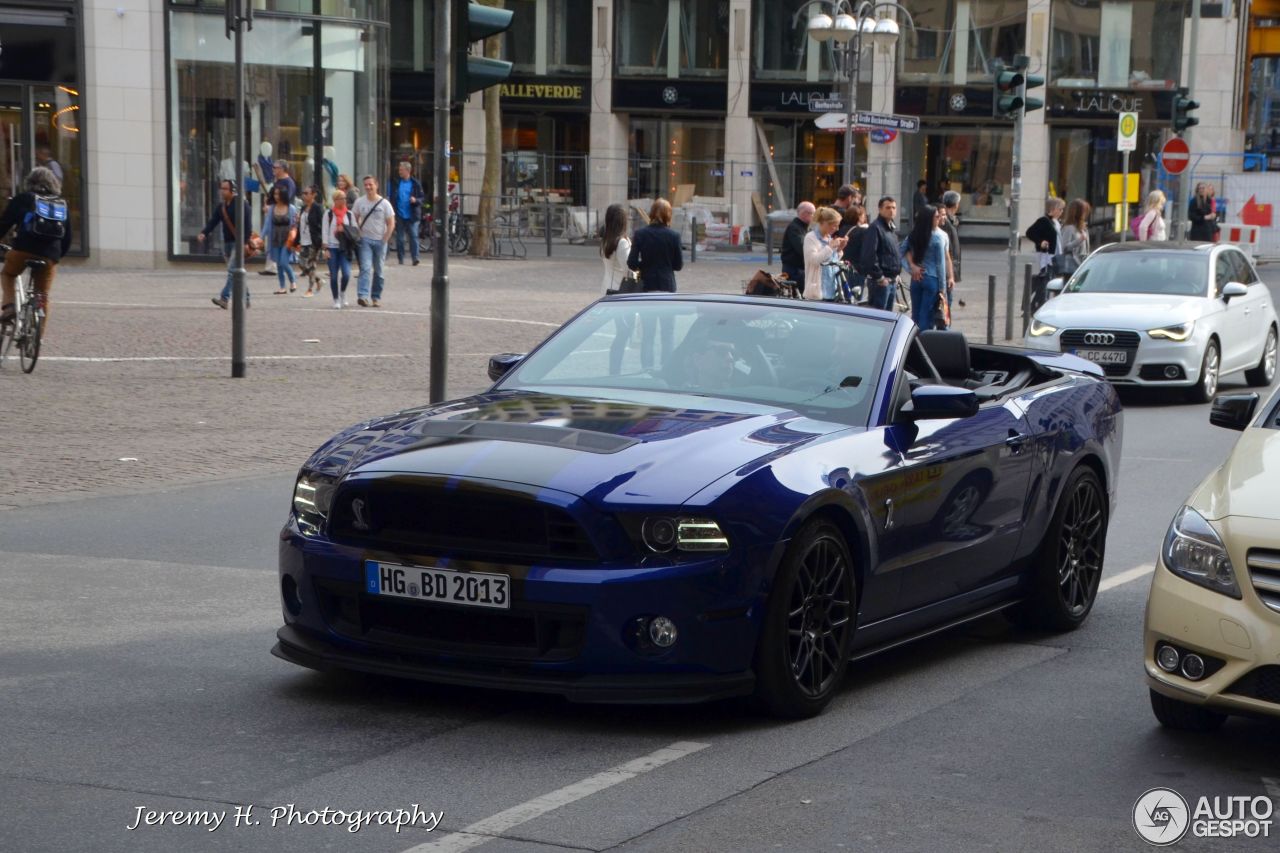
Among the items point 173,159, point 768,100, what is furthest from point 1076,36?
point 173,159

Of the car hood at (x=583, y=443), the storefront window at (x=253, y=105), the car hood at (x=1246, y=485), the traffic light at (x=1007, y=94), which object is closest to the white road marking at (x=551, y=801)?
the car hood at (x=583, y=443)

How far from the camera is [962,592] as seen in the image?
7047mm

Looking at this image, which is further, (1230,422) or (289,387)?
(289,387)

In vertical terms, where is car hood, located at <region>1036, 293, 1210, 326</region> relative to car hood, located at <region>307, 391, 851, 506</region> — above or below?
below

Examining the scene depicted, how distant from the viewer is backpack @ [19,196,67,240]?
664 inches

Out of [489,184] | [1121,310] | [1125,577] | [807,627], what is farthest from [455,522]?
[489,184]

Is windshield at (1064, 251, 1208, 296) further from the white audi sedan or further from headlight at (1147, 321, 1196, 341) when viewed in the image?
headlight at (1147, 321, 1196, 341)

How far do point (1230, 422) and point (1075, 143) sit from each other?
51.0 metres

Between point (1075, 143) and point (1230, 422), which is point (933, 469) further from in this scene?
point (1075, 143)

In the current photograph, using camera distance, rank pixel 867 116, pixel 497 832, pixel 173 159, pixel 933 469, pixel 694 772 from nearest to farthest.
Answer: pixel 497 832
pixel 694 772
pixel 933 469
pixel 867 116
pixel 173 159

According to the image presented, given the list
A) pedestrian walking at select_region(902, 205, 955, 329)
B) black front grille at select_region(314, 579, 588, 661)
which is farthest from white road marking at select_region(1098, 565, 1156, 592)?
pedestrian walking at select_region(902, 205, 955, 329)

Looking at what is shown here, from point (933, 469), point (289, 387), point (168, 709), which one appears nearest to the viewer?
point (168, 709)

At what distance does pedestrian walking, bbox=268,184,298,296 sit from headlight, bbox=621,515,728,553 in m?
23.8

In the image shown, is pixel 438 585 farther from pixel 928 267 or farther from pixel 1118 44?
pixel 1118 44
